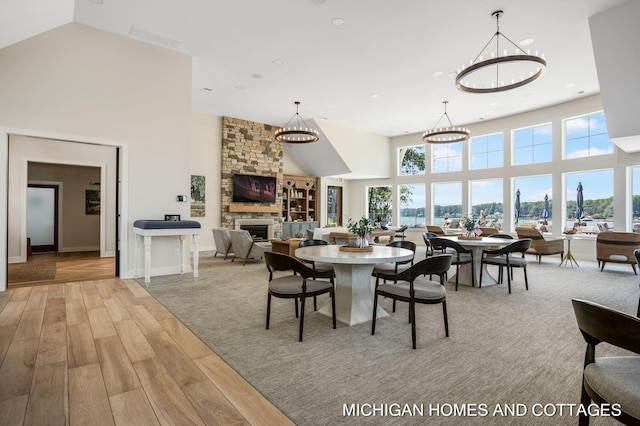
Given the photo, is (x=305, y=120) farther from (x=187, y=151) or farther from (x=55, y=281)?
(x=55, y=281)

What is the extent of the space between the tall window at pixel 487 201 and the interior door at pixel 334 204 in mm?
5324

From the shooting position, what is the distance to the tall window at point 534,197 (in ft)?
30.8

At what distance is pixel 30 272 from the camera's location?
19.1 feet

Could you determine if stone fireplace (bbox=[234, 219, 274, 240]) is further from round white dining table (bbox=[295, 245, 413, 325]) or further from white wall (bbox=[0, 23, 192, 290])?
round white dining table (bbox=[295, 245, 413, 325])

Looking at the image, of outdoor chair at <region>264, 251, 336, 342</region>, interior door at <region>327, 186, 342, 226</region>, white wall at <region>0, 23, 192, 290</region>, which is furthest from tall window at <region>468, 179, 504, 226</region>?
white wall at <region>0, 23, 192, 290</region>

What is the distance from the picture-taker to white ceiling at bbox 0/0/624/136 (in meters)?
4.49

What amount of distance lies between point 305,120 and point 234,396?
31.3 ft

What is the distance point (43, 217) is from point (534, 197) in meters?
14.5

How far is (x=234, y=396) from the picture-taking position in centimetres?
202

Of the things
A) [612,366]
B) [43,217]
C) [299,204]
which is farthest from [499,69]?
[43,217]

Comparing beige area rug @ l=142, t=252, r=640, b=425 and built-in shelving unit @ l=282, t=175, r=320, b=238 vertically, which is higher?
built-in shelving unit @ l=282, t=175, r=320, b=238

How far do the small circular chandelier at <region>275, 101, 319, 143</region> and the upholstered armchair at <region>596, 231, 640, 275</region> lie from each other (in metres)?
7.13

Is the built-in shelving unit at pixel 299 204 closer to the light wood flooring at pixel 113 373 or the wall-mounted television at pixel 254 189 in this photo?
the wall-mounted television at pixel 254 189

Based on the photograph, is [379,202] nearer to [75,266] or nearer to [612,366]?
[75,266]
